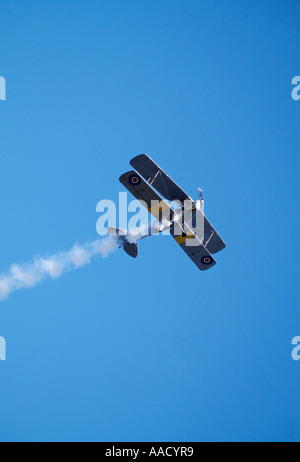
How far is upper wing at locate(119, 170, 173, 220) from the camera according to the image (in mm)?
24469

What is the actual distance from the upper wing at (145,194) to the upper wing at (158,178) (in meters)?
0.29

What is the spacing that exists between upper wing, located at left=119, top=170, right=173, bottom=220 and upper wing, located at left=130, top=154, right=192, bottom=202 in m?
0.29

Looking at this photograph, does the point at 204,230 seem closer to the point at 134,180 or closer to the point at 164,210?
the point at 164,210

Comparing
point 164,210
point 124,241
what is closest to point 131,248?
point 124,241

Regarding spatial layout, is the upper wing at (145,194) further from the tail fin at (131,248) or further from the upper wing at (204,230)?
the tail fin at (131,248)

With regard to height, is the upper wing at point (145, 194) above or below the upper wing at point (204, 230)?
above

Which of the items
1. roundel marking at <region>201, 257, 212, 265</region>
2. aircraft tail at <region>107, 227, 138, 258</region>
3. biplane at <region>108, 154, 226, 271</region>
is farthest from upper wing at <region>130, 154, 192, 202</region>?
roundel marking at <region>201, 257, 212, 265</region>

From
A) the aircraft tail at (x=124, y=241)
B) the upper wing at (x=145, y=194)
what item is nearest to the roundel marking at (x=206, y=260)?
the upper wing at (x=145, y=194)

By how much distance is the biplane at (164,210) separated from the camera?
24266 mm

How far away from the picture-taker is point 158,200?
80.8ft
